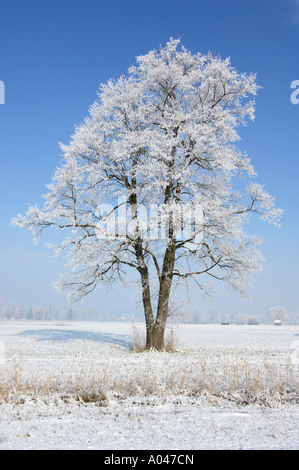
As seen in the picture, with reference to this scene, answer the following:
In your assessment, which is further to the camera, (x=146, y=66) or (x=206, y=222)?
(x=146, y=66)

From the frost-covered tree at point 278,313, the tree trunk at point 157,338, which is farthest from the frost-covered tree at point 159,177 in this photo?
the frost-covered tree at point 278,313

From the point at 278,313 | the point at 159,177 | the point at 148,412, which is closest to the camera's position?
the point at 148,412

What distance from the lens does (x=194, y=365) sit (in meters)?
12.0

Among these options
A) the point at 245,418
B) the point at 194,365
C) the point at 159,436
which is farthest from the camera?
the point at 194,365

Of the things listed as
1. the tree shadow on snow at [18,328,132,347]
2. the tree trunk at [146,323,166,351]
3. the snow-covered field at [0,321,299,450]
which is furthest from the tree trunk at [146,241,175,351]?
the snow-covered field at [0,321,299,450]

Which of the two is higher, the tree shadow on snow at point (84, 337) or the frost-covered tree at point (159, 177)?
the frost-covered tree at point (159, 177)

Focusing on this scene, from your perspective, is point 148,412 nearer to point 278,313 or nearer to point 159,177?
point 159,177

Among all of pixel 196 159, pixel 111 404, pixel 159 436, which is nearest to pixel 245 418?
pixel 159 436

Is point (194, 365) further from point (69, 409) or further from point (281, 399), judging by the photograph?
point (69, 409)

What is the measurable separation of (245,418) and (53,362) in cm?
764

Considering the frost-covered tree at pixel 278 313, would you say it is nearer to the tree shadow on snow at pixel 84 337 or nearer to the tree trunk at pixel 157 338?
the tree shadow on snow at pixel 84 337

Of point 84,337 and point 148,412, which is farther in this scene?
point 84,337

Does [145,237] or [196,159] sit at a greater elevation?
[196,159]

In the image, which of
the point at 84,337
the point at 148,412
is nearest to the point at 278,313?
the point at 84,337
